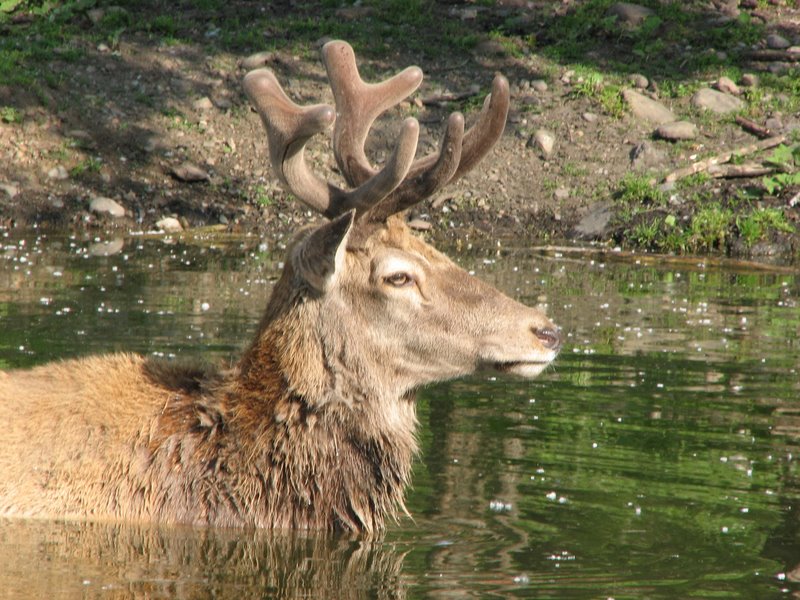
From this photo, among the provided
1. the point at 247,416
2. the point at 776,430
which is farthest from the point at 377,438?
the point at 776,430

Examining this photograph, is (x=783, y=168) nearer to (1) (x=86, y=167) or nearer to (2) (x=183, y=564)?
(1) (x=86, y=167)

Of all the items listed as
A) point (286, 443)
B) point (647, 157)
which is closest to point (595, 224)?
point (647, 157)

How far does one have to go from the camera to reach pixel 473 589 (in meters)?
5.56

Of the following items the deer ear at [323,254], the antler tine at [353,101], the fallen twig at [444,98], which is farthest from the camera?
the fallen twig at [444,98]

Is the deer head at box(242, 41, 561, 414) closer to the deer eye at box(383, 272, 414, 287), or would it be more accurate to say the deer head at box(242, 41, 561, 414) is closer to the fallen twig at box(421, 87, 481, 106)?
the deer eye at box(383, 272, 414, 287)

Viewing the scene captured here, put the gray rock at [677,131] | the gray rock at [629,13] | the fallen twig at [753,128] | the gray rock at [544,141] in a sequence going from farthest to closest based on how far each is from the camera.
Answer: the gray rock at [629,13]
the gray rock at [544,141]
the gray rock at [677,131]
the fallen twig at [753,128]

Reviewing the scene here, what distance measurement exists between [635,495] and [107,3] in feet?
54.0

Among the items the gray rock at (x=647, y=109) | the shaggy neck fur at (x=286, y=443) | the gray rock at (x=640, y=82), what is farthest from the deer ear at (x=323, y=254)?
the gray rock at (x=640, y=82)

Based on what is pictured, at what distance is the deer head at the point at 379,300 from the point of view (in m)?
6.10

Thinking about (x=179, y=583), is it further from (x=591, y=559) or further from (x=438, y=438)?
(x=438, y=438)

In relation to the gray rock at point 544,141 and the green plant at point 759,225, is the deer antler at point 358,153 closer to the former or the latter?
the green plant at point 759,225

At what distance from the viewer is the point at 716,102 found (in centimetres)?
1877

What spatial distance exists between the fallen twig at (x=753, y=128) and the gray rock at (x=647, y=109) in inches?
37.3

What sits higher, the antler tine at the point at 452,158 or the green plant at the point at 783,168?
the green plant at the point at 783,168
